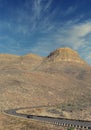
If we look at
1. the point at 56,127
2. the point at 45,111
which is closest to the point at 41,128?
the point at 56,127

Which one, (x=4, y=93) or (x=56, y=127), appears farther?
(x=4, y=93)

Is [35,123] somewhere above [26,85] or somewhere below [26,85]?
below

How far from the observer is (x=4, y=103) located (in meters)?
154

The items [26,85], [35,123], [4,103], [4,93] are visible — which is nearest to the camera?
[35,123]

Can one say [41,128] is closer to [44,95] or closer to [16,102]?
[16,102]

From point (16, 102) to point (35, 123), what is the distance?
291ft

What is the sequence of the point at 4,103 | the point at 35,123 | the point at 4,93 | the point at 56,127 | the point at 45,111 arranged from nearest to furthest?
the point at 56,127
the point at 35,123
the point at 45,111
the point at 4,103
the point at 4,93

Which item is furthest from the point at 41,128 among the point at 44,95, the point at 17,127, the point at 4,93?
the point at 44,95

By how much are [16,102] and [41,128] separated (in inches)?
3717

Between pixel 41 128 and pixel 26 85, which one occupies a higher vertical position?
pixel 26 85

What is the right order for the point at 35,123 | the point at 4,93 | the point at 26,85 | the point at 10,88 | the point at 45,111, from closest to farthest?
1. the point at 35,123
2. the point at 45,111
3. the point at 4,93
4. the point at 10,88
5. the point at 26,85

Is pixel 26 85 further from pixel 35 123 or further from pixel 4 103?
pixel 35 123

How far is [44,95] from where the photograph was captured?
184 metres

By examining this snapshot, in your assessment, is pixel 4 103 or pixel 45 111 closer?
pixel 45 111
